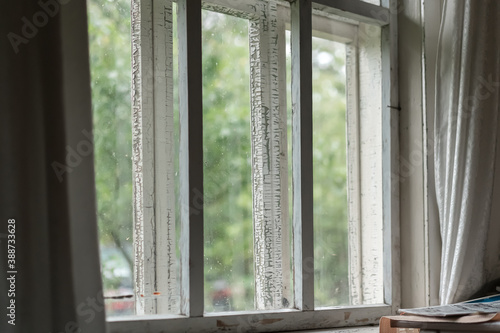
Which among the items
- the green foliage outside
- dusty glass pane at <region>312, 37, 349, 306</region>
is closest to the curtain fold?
the green foliage outside

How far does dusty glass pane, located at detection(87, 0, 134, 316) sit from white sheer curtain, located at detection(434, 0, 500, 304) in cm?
83

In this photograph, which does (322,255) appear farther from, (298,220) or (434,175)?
(434,175)

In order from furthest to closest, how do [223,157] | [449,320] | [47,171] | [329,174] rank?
[329,174]
[223,157]
[449,320]
[47,171]

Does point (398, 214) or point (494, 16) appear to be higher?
point (494, 16)

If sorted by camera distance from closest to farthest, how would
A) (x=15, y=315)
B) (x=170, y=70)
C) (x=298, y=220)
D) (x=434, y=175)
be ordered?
1. (x=15, y=315)
2. (x=170, y=70)
3. (x=298, y=220)
4. (x=434, y=175)

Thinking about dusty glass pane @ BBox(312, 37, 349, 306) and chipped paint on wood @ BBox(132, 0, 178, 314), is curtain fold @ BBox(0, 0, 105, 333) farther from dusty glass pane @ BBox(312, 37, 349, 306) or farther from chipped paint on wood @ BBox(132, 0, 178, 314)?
dusty glass pane @ BBox(312, 37, 349, 306)

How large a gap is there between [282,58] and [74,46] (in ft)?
2.27

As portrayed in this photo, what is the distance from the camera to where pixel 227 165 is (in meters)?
1.54

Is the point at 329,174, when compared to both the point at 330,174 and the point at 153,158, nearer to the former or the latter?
the point at 330,174

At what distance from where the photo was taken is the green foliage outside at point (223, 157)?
4.41 feet

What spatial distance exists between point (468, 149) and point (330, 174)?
386 mm

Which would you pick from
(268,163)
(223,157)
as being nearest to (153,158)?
(223,157)

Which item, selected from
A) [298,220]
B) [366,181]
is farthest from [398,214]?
[298,220]

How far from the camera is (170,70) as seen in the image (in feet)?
4.68
